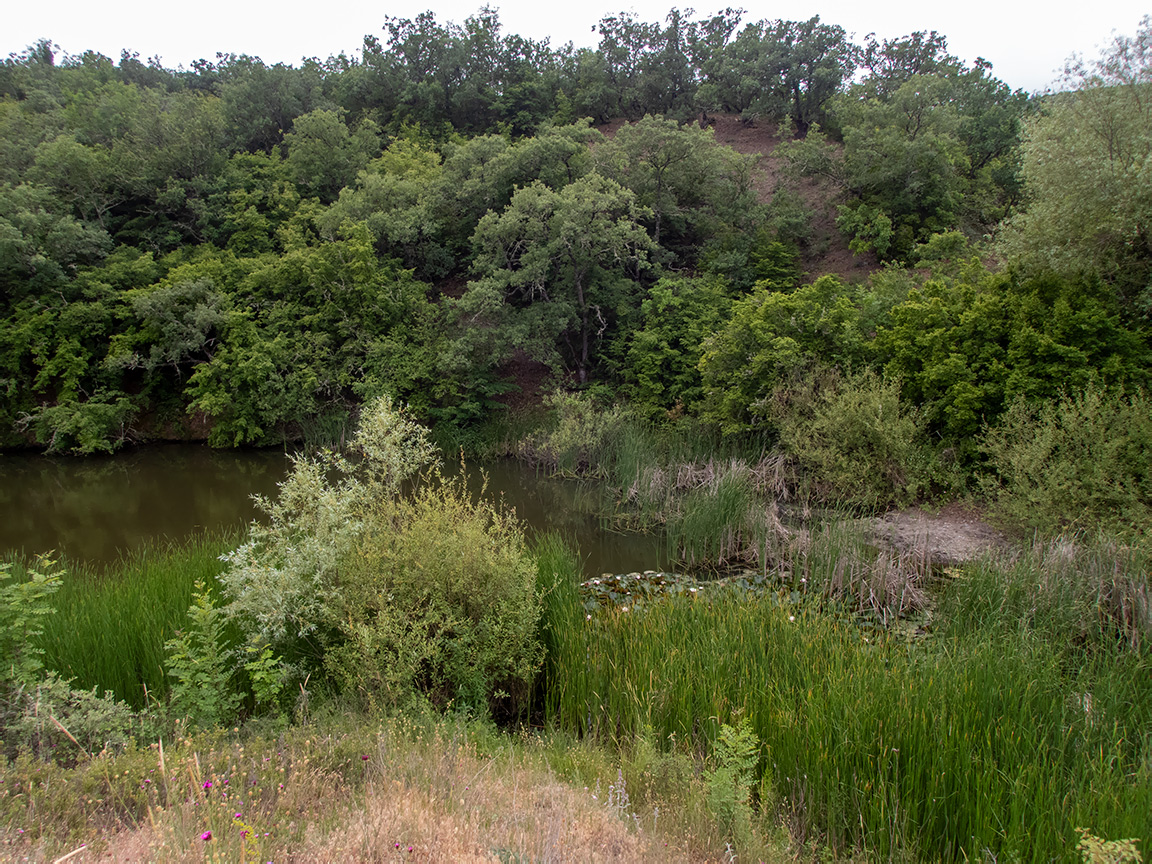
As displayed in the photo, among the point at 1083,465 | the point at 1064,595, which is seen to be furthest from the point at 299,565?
the point at 1083,465

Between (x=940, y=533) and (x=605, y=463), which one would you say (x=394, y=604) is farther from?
(x=605, y=463)

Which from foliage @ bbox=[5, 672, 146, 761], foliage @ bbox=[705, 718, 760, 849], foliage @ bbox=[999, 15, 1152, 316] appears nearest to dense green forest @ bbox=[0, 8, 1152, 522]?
foliage @ bbox=[999, 15, 1152, 316]

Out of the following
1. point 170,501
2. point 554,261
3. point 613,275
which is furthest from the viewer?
point 613,275

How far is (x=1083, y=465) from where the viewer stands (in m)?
8.01

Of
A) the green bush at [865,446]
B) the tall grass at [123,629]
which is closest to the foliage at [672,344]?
the green bush at [865,446]

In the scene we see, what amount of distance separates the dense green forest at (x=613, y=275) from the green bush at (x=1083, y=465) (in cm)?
9

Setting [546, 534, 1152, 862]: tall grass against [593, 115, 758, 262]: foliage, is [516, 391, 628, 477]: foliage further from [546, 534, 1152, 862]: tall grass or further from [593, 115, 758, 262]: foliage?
[546, 534, 1152, 862]: tall grass

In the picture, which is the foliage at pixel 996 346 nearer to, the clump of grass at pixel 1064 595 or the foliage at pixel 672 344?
the clump of grass at pixel 1064 595

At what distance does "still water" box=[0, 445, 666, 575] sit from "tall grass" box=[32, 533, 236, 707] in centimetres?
314

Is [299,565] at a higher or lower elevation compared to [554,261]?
A: lower

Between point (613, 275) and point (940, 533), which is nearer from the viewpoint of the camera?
point (940, 533)

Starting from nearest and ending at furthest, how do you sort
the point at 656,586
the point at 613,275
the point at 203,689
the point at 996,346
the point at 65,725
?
the point at 65,725 < the point at 203,689 < the point at 656,586 < the point at 996,346 < the point at 613,275

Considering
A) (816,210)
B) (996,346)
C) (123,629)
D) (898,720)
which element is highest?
(816,210)

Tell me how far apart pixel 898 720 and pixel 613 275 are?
53.5ft
